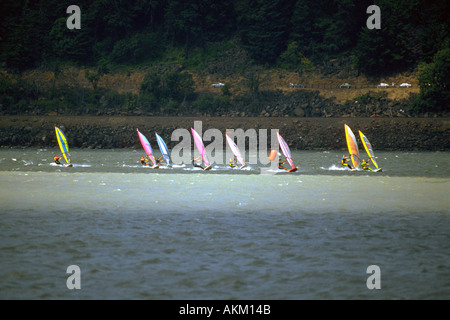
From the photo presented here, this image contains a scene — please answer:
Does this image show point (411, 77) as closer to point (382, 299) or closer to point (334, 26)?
point (334, 26)

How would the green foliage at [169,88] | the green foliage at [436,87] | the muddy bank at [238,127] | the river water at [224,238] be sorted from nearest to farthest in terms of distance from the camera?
the river water at [224,238]
the muddy bank at [238,127]
the green foliage at [436,87]
the green foliage at [169,88]

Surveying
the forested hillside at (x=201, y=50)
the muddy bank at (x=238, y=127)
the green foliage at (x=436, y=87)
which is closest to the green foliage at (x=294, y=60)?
the forested hillside at (x=201, y=50)

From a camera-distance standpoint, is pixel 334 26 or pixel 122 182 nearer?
pixel 122 182

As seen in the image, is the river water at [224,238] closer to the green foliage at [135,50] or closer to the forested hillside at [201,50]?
the forested hillside at [201,50]

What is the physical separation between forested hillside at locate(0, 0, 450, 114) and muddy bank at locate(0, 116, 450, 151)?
6277 millimetres

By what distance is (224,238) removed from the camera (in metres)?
13.3

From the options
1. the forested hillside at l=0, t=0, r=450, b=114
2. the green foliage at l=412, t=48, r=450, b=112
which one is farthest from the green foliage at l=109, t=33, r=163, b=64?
the green foliage at l=412, t=48, r=450, b=112

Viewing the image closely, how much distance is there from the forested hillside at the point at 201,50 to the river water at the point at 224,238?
37.7 metres

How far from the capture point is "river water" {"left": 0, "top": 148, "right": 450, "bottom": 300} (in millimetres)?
A: 9648

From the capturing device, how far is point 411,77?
66375 mm

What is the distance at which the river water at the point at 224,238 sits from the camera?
965cm

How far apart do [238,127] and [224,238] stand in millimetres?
40934

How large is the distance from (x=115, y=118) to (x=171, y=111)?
9792mm
